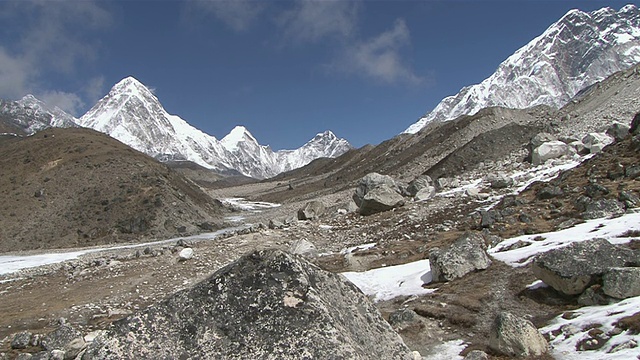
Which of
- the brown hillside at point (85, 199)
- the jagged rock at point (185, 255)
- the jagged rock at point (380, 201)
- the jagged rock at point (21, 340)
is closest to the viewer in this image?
the jagged rock at point (21, 340)

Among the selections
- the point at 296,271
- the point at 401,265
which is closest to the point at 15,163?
the point at 401,265

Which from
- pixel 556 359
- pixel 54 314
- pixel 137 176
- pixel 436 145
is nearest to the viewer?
pixel 556 359

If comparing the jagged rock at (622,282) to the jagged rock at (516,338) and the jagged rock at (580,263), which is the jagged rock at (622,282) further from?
the jagged rock at (516,338)

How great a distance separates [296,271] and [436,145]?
8136 centimetres

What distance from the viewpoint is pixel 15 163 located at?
66.9 meters

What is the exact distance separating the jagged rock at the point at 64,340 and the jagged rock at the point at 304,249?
13164mm

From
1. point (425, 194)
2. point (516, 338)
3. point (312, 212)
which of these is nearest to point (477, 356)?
point (516, 338)

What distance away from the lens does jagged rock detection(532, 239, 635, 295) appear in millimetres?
12750

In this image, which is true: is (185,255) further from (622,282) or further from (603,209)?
(603,209)

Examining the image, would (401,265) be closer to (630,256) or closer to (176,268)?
(630,256)

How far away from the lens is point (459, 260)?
17.8 m

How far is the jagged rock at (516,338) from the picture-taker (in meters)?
10.5

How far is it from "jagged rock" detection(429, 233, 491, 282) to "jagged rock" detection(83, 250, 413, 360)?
37.9ft

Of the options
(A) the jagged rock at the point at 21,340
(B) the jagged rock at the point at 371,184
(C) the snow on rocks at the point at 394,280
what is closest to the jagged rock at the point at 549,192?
(C) the snow on rocks at the point at 394,280
